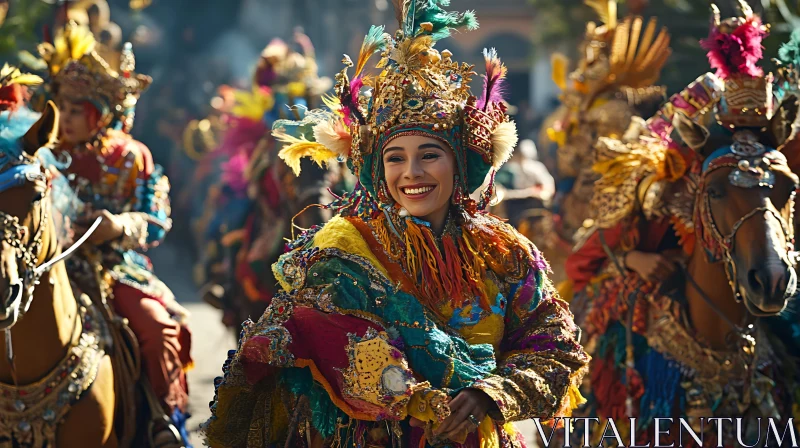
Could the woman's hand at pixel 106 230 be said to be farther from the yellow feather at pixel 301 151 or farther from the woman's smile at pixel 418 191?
the woman's smile at pixel 418 191

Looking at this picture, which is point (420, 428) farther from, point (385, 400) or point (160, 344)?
point (160, 344)

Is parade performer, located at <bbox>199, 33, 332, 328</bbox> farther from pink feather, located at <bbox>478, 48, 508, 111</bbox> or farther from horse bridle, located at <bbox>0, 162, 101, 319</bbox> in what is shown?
pink feather, located at <bbox>478, 48, 508, 111</bbox>

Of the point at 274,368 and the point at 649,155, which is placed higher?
the point at 649,155

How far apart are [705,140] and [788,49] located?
930 millimetres

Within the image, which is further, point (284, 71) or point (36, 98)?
point (284, 71)

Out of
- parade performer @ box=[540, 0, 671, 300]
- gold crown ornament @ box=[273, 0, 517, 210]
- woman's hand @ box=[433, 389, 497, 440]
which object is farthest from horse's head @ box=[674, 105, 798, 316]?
parade performer @ box=[540, 0, 671, 300]

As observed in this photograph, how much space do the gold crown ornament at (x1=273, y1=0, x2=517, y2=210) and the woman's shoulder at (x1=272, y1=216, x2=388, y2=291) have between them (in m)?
0.19

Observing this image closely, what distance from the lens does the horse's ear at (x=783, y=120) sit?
5.88 metres

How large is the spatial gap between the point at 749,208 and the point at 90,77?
11.7 feet

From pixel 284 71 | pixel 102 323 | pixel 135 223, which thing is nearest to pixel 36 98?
pixel 135 223

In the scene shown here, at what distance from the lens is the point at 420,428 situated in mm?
4543

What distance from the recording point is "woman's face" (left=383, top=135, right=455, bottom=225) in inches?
183

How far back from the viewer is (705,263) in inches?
244

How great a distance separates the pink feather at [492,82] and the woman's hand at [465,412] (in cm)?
116
